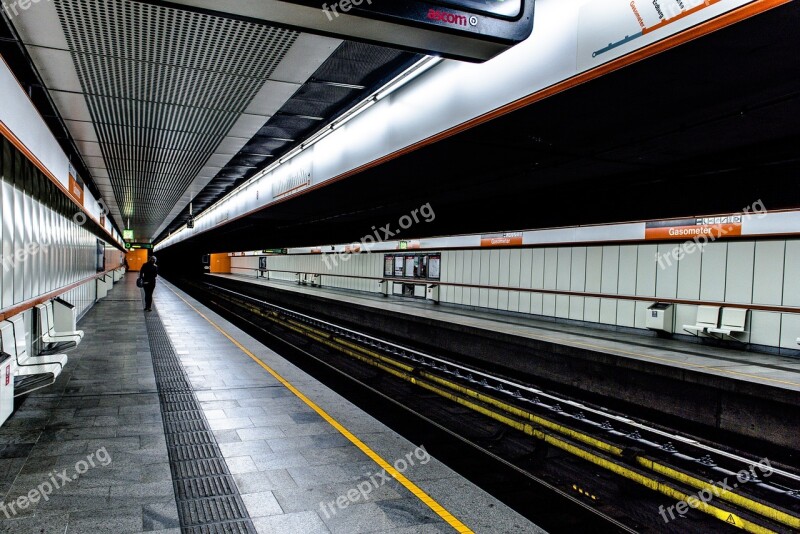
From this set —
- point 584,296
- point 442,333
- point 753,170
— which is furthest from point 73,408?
point 584,296

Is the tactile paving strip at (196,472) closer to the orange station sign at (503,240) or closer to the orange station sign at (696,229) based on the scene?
the orange station sign at (696,229)

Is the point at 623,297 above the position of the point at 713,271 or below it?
below

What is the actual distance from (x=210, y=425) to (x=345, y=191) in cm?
410

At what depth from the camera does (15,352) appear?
5.19m

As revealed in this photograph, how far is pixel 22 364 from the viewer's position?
17.9 ft

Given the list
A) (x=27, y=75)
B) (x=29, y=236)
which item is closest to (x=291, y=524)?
(x=27, y=75)

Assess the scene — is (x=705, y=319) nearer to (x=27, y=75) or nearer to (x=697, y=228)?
(x=697, y=228)

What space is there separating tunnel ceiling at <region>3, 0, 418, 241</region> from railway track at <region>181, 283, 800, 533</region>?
395 cm

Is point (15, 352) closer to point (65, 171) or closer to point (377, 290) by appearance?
point (65, 171)

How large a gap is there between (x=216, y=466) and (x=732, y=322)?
26.9 ft

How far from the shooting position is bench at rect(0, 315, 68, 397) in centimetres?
482

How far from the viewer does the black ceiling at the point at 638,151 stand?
9.12 ft

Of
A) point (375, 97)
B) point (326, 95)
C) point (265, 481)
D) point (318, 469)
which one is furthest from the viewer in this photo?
point (326, 95)

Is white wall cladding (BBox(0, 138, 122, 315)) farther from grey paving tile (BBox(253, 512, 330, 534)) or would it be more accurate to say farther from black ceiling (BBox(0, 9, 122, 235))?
grey paving tile (BBox(253, 512, 330, 534))
